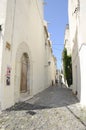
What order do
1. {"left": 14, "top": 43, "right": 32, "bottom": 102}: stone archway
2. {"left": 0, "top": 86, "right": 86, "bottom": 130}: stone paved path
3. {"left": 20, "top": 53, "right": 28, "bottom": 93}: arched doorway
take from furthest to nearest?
{"left": 20, "top": 53, "right": 28, "bottom": 93}: arched doorway → {"left": 14, "top": 43, "right": 32, "bottom": 102}: stone archway → {"left": 0, "top": 86, "right": 86, "bottom": 130}: stone paved path

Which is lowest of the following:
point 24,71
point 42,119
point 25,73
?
point 42,119

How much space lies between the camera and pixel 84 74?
22.1ft

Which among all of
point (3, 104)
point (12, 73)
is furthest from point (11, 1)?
point (3, 104)

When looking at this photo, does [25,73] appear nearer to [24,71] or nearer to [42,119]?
[24,71]

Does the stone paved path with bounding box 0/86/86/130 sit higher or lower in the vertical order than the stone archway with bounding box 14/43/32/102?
lower

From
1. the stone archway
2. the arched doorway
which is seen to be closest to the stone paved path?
the stone archway

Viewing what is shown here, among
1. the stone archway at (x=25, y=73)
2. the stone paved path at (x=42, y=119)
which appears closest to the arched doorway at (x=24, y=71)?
the stone archway at (x=25, y=73)

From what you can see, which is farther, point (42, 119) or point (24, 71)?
point (24, 71)

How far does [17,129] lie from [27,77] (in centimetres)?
536

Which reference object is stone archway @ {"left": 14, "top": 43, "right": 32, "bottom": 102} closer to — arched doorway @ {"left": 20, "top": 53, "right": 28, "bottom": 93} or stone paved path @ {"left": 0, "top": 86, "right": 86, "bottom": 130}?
arched doorway @ {"left": 20, "top": 53, "right": 28, "bottom": 93}

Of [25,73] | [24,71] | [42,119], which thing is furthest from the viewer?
[25,73]

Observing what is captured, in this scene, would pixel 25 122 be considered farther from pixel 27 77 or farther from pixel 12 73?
pixel 27 77

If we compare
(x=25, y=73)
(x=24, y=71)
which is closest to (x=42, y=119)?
(x=24, y=71)

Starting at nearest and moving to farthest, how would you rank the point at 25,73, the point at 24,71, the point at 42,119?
the point at 42,119, the point at 24,71, the point at 25,73
